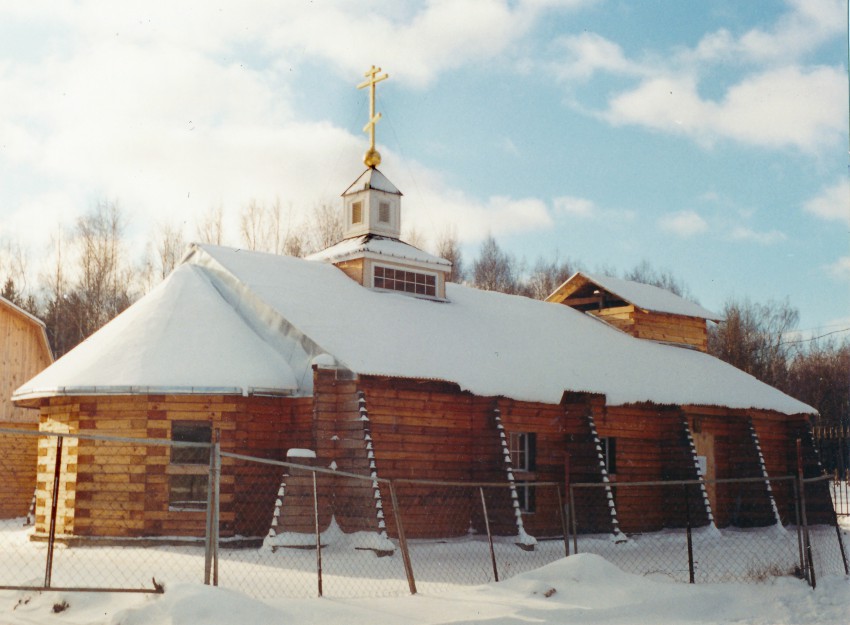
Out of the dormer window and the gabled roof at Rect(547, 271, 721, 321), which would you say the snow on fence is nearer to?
the dormer window

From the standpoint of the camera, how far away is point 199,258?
72.6 ft

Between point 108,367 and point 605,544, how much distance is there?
35.2ft

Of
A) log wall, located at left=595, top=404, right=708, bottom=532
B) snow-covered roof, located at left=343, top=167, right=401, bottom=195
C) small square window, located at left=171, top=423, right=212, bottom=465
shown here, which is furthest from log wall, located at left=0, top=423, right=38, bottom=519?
log wall, located at left=595, top=404, right=708, bottom=532

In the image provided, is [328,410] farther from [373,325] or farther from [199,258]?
[199,258]

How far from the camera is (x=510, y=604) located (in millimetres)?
10852

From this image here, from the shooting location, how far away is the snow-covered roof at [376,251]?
23419mm

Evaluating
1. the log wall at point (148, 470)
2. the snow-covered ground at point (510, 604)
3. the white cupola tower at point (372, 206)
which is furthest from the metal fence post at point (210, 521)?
the white cupola tower at point (372, 206)

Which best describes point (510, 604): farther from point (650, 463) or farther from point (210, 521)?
point (650, 463)

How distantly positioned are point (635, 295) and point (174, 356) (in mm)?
15505

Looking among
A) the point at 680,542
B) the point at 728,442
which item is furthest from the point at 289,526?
the point at 728,442

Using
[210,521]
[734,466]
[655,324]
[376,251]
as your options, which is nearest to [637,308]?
[655,324]

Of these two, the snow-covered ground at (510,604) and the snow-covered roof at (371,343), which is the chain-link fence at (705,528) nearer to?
the snow-covered roof at (371,343)

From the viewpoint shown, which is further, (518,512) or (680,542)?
(680,542)

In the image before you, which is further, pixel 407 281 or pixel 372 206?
pixel 372 206
